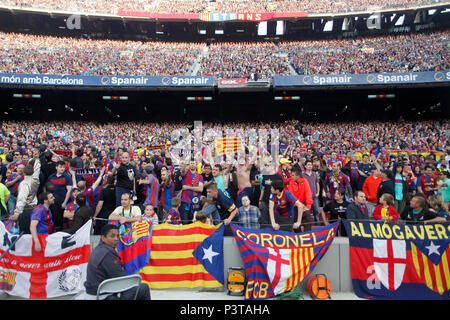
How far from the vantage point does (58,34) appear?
3881cm

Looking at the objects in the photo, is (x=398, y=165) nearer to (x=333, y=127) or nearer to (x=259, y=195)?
(x=259, y=195)

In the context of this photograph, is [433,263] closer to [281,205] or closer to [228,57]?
[281,205]

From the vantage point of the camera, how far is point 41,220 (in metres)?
5.34

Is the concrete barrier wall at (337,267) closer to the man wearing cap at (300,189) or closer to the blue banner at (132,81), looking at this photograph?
the man wearing cap at (300,189)

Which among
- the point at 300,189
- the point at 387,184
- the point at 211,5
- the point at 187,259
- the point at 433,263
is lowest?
the point at 187,259

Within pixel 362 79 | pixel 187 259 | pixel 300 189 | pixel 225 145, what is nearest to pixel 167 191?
pixel 187 259

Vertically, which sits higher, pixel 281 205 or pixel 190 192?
pixel 190 192

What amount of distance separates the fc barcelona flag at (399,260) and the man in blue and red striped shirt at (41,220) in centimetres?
560

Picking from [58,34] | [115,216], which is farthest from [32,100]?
[115,216]

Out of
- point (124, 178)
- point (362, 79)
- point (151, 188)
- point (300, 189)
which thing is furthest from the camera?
point (362, 79)

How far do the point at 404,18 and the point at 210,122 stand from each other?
30.4m

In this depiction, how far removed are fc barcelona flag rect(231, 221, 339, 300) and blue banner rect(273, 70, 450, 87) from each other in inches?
906

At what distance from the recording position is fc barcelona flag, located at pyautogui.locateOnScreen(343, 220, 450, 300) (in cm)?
481

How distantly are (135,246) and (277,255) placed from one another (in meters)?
2.67
